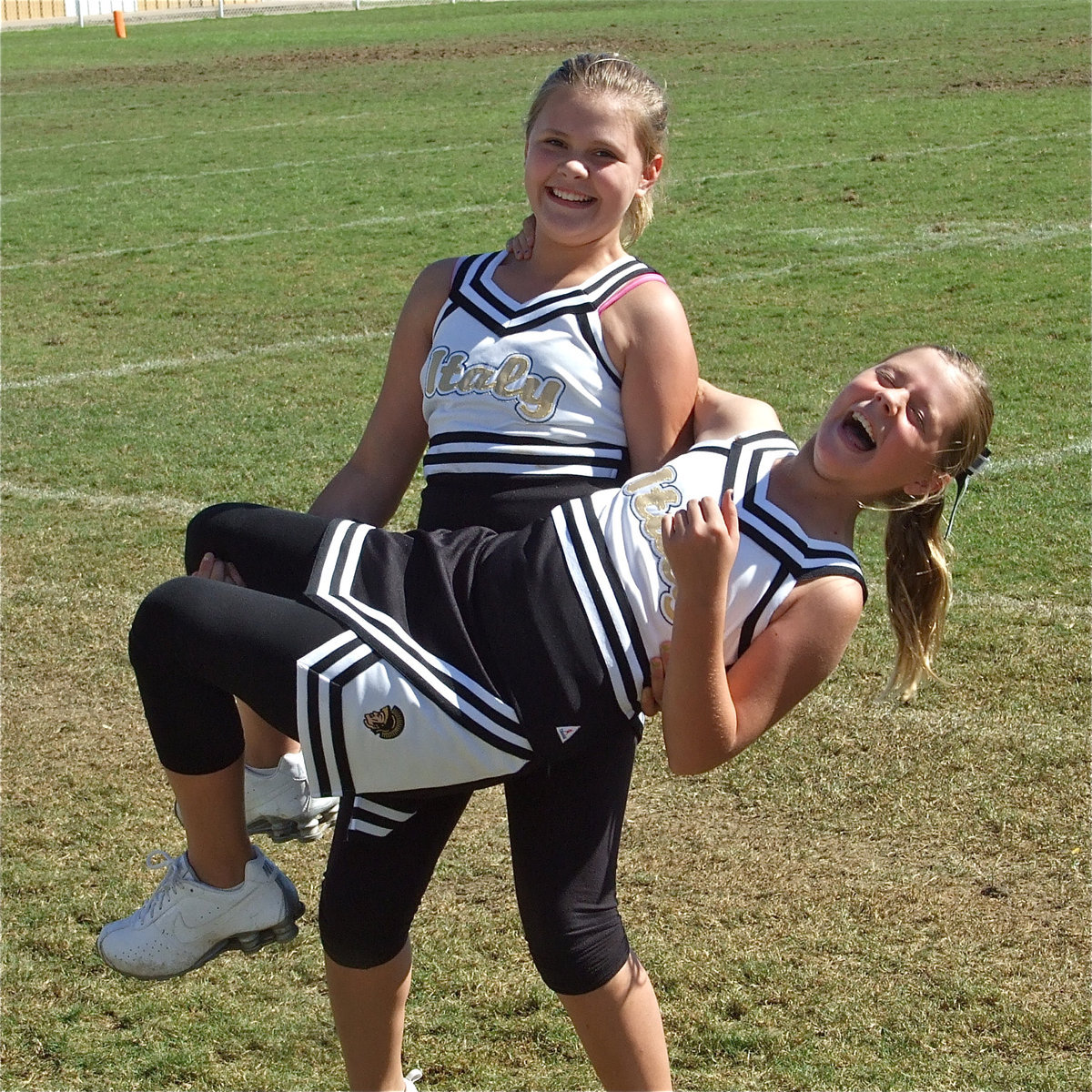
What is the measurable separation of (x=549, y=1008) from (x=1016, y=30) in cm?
2344

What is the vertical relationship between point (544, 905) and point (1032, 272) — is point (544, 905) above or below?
above

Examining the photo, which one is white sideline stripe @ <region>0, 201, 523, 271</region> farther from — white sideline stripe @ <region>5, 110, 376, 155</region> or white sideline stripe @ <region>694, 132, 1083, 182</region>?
white sideline stripe @ <region>5, 110, 376, 155</region>

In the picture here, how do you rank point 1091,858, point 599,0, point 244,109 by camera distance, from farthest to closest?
point 599,0 < point 244,109 < point 1091,858

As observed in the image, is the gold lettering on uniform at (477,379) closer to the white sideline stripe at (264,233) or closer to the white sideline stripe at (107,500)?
the white sideline stripe at (107,500)

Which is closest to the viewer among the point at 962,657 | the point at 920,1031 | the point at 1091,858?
the point at 920,1031

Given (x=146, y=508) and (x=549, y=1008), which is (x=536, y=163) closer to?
(x=549, y=1008)

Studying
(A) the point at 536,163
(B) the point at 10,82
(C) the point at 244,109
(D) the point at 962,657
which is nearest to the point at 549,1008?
(A) the point at 536,163

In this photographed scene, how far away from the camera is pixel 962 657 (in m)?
4.66

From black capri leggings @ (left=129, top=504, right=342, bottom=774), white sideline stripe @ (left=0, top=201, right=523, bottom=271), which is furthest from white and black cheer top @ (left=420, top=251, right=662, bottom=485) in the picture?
white sideline stripe @ (left=0, top=201, right=523, bottom=271)

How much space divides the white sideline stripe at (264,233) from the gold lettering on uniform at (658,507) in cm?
904

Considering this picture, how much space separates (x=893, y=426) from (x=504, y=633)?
729 mm

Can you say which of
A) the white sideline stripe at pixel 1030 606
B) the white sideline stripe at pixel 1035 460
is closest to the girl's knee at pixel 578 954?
the white sideline stripe at pixel 1030 606

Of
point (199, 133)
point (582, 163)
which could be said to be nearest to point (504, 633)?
point (582, 163)

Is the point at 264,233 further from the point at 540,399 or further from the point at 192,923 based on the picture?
the point at 192,923
